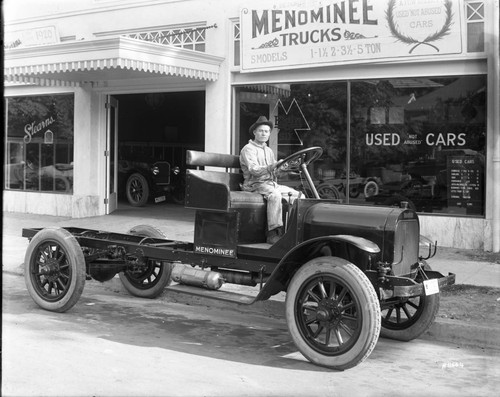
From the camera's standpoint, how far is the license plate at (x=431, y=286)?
5.47 meters

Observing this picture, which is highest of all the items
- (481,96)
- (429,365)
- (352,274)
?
(481,96)

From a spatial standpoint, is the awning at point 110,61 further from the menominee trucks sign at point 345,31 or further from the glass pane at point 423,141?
the glass pane at point 423,141

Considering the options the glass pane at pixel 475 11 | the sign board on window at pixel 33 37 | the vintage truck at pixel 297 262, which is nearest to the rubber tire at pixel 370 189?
the glass pane at pixel 475 11

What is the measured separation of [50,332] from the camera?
244 inches

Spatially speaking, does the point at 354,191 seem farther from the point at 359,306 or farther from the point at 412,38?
the point at 359,306

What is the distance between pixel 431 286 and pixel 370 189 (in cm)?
643

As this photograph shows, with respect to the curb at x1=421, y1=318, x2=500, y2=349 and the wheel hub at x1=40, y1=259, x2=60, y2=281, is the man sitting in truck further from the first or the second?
the wheel hub at x1=40, y1=259, x2=60, y2=281

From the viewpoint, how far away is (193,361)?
213 inches

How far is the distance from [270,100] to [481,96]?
13.1 feet

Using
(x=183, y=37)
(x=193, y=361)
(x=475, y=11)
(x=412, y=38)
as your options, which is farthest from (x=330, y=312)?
(x=183, y=37)

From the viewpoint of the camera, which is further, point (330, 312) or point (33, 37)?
point (33, 37)

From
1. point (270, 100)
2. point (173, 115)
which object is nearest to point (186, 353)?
point (270, 100)

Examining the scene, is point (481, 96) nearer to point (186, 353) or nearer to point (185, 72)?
point (185, 72)

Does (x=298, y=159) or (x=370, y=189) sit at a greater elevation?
(x=298, y=159)
